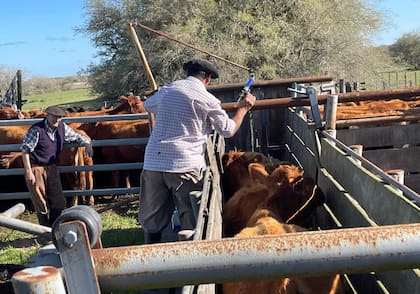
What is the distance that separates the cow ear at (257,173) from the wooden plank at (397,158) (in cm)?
113

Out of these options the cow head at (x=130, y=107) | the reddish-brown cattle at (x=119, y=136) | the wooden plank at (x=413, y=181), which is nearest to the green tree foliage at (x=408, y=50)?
the cow head at (x=130, y=107)

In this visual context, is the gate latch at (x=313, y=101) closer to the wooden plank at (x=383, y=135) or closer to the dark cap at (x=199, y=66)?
the wooden plank at (x=383, y=135)

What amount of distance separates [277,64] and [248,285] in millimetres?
23632

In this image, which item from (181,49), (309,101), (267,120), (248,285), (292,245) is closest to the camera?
(292,245)

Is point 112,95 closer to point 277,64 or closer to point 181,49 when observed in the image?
point 181,49

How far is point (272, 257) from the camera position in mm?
1122

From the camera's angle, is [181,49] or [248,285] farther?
[181,49]

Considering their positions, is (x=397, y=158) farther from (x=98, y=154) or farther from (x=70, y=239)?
(x=98, y=154)

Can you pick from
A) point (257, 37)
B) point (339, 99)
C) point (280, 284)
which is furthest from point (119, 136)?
point (257, 37)

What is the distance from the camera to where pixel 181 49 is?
82.3 ft

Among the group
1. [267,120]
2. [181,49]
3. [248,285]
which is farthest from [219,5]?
[248,285]

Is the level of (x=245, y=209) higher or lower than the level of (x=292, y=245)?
lower

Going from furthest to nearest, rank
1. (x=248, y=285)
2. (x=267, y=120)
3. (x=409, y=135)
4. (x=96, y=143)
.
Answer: (x=267, y=120), (x=96, y=143), (x=409, y=135), (x=248, y=285)

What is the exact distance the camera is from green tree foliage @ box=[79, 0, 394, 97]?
2528 centimetres
